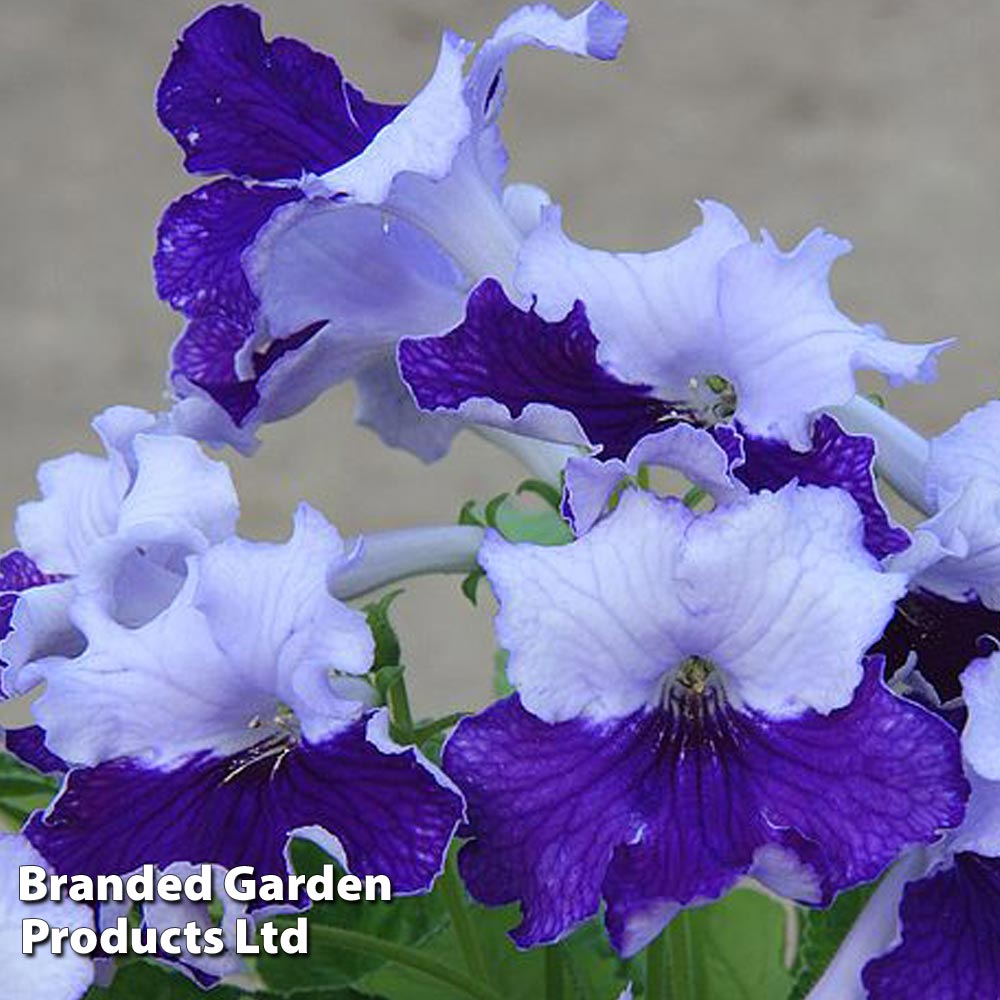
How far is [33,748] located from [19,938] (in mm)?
46

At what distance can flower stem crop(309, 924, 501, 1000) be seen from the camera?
49cm

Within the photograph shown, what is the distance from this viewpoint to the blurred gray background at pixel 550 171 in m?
1.96

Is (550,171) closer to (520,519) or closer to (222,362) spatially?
(520,519)

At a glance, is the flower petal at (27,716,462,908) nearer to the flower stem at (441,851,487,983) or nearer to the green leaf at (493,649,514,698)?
the flower stem at (441,851,487,983)

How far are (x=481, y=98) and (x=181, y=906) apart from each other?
179 mm

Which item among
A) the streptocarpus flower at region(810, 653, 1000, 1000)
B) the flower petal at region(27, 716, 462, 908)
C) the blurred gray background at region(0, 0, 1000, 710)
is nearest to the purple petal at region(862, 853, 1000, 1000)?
the streptocarpus flower at region(810, 653, 1000, 1000)

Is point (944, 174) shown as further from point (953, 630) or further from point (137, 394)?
point (953, 630)

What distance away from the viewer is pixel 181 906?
448mm

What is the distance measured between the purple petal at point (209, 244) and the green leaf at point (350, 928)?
6.8 inches

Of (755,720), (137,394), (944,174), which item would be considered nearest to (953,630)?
(755,720)

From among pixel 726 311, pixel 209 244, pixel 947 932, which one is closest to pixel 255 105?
pixel 209 244

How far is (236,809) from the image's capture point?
1.45 ft

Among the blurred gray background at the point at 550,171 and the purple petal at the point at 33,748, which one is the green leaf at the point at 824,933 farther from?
the blurred gray background at the point at 550,171

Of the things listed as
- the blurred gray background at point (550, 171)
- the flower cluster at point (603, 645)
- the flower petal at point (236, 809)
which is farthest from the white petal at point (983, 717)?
the blurred gray background at point (550, 171)
